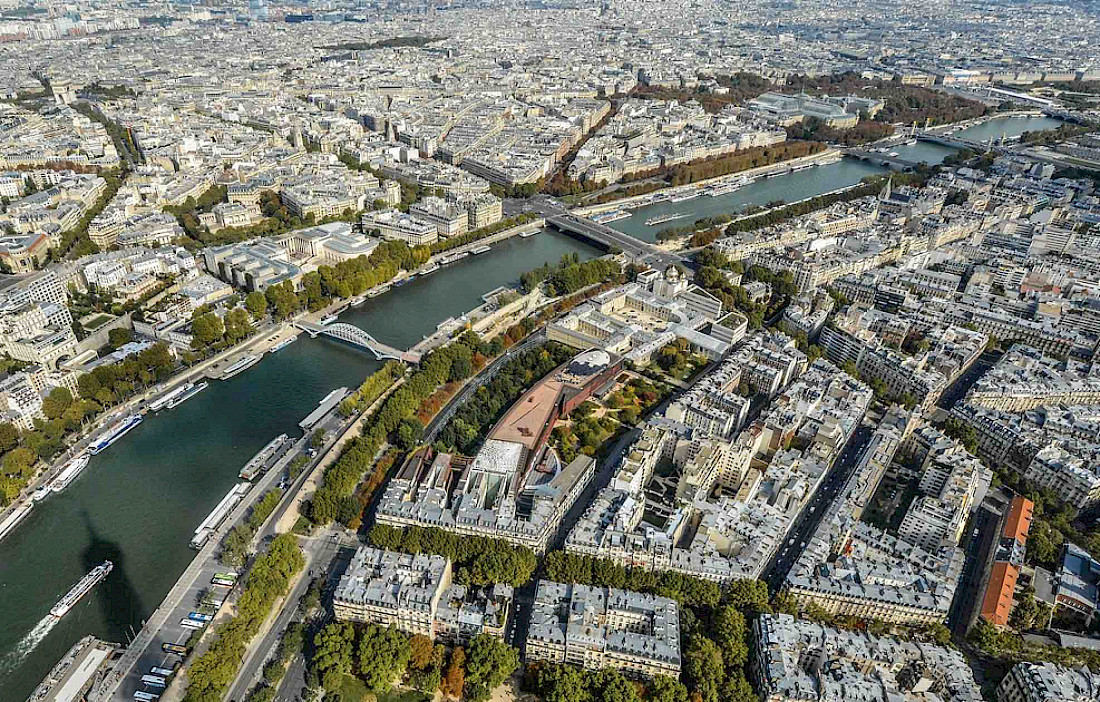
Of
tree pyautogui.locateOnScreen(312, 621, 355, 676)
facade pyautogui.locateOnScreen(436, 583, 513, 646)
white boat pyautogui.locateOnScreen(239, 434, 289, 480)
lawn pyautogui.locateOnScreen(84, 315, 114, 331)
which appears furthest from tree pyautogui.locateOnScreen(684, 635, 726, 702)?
lawn pyautogui.locateOnScreen(84, 315, 114, 331)

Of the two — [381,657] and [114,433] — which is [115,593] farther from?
[381,657]

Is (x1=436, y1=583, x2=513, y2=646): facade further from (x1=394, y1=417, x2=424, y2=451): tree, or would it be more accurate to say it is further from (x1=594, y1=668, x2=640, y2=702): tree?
(x1=394, y1=417, x2=424, y2=451): tree

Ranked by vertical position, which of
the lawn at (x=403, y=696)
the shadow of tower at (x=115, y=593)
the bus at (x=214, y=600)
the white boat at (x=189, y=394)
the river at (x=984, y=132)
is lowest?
the shadow of tower at (x=115, y=593)

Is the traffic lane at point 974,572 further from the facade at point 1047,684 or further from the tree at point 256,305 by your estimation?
the tree at point 256,305

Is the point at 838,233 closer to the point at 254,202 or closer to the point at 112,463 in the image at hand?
the point at 254,202

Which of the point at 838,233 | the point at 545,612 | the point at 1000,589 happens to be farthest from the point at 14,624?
the point at 838,233

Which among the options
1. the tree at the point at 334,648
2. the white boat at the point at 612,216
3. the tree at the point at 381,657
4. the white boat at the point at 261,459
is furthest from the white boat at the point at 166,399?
the white boat at the point at 612,216
